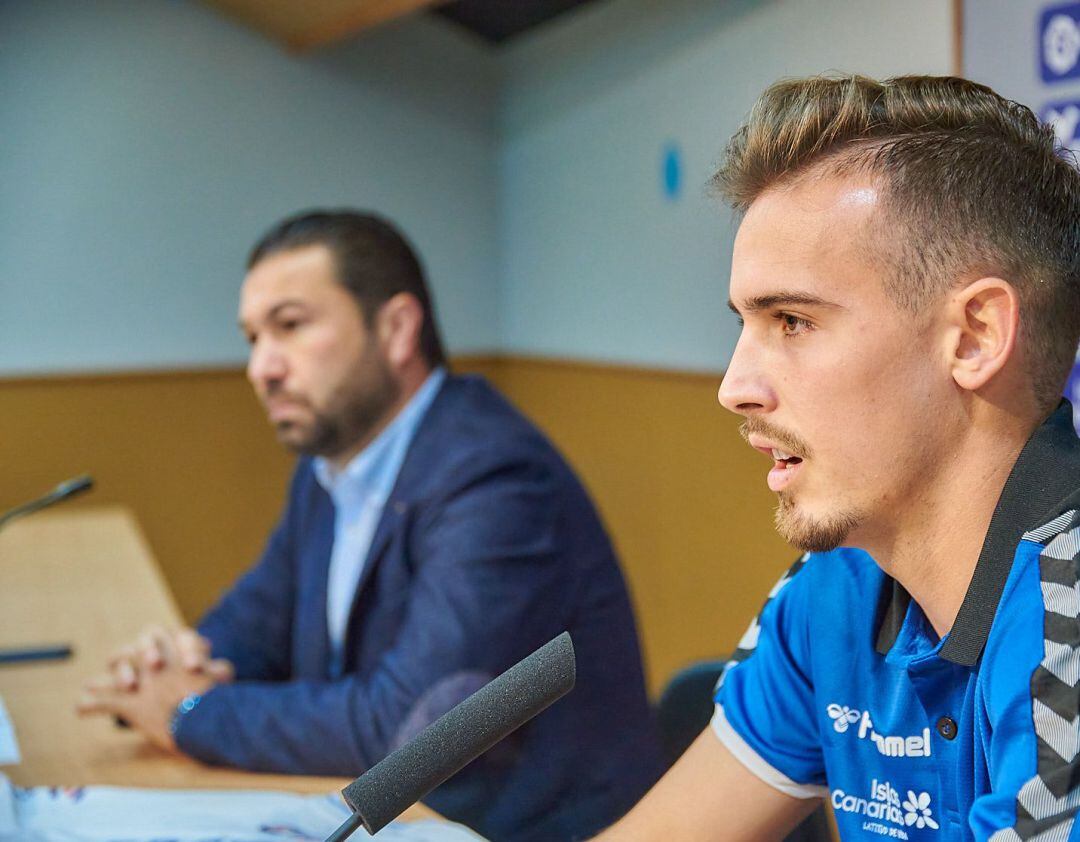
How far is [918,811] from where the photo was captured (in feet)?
2.88

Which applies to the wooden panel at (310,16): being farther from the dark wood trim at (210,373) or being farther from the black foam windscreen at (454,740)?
the black foam windscreen at (454,740)

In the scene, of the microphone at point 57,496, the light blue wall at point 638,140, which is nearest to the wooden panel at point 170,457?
the light blue wall at point 638,140

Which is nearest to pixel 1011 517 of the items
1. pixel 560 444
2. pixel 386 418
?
pixel 386 418

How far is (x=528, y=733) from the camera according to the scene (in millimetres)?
1447

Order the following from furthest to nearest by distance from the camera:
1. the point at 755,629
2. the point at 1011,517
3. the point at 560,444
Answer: the point at 560,444, the point at 755,629, the point at 1011,517

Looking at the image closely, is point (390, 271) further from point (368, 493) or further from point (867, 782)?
point (867, 782)

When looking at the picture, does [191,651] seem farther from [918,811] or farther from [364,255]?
[918,811]

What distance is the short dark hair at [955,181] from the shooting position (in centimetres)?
81

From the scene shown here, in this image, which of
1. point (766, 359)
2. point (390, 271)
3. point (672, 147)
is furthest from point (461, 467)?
point (672, 147)

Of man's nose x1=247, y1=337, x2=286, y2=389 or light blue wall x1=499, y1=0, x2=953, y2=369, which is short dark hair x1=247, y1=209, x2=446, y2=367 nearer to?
man's nose x1=247, y1=337, x2=286, y2=389

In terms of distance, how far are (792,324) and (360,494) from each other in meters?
1.09

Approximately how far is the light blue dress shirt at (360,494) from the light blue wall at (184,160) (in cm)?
183

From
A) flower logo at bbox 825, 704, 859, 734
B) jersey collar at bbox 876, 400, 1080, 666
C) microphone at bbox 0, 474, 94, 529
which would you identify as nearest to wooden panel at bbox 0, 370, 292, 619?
microphone at bbox 0, 474, 94, 529

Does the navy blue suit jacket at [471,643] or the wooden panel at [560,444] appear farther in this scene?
the wooden panel at [560,444]
